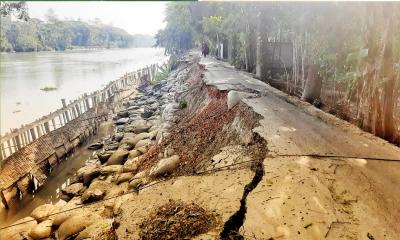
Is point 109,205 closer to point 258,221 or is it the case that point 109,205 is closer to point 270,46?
point 258,221

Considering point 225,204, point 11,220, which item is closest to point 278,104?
point 225,204

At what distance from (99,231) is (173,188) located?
1.50 meters

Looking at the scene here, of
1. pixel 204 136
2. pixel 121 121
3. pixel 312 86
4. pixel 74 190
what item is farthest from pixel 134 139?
pixel 312 86

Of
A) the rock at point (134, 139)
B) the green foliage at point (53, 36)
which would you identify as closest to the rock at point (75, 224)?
the rock at point (134, 139)

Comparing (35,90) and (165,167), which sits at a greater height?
(165,167)

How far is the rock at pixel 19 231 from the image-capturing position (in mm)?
6422

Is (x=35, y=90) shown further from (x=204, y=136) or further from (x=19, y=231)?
(x=204, y=136)

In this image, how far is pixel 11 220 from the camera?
8875mm

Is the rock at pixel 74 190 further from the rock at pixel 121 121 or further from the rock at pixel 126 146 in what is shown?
the rock at pixel 121 121

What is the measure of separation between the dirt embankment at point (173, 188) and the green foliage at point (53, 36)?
45.2 meters

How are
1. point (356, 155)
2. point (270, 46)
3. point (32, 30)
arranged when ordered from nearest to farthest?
point (356, 155)
point (270, 46)
point (32, 30)

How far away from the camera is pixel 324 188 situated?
477 cm

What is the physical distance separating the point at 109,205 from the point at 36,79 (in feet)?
113

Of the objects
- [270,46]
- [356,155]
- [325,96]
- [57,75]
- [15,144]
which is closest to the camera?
[356,155]
